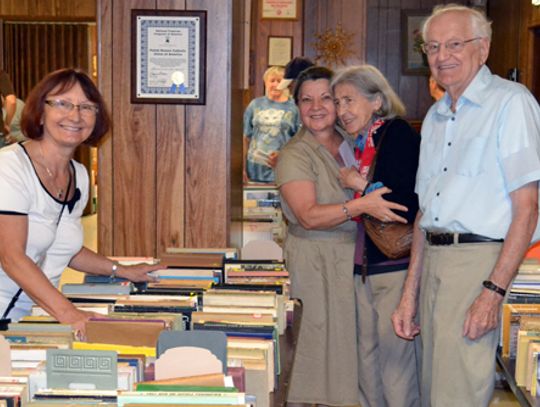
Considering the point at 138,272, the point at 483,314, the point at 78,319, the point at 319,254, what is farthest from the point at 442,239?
the point at 78,319

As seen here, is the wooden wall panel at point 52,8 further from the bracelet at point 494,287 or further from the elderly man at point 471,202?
the bracelet at point 494,287

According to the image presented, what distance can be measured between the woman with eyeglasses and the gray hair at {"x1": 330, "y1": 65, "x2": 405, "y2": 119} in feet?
3.33

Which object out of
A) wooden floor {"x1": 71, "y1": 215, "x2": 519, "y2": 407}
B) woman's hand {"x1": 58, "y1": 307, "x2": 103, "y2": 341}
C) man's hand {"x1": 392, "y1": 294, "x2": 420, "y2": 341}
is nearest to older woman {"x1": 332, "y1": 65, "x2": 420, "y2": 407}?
man's hand {"x1": 392, "y1": 294, "x2": 420, "y2": 341}

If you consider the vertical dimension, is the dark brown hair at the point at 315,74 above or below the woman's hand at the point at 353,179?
above

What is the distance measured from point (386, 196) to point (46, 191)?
1259 millimetres

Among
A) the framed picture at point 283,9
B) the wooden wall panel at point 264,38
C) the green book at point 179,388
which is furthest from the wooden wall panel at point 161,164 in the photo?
the framed picture at point 283,9

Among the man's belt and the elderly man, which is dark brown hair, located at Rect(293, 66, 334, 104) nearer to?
the elderly man

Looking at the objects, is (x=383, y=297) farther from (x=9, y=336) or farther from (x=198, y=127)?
(x=9, y=336)

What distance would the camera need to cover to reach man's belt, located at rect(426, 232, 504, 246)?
93.7 inches

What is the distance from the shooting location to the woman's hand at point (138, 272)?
8.77 feet

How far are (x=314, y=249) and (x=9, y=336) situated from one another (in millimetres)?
1609

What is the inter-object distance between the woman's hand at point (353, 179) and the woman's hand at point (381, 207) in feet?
0.21

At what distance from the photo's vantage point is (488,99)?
2.38 m

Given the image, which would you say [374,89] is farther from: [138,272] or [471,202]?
[138,272]
